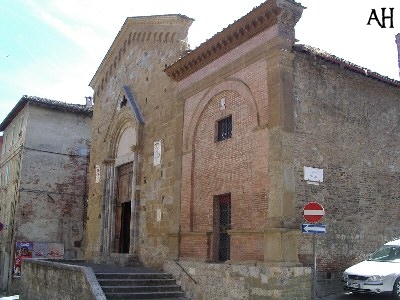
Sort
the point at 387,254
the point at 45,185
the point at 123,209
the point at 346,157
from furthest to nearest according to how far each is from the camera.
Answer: the point at 45,185 → the point at 123,209 → the point at 346,157 → the point at 387,254

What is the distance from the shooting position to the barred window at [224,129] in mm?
12445

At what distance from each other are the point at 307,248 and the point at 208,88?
540 centimetres

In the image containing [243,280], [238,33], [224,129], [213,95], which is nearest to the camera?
[243,280]

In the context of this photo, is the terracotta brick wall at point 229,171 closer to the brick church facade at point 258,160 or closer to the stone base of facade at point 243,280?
the brick church facade at point 258,160

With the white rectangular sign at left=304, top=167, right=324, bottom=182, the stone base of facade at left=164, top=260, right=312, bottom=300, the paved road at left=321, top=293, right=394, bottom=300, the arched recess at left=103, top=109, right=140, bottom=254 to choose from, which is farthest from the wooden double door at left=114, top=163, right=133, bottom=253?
the paved road at left=321, top=293, right=394, bottom=300

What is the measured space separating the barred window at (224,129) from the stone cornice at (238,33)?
1.89 meters

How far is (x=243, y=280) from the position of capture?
34.8 ft

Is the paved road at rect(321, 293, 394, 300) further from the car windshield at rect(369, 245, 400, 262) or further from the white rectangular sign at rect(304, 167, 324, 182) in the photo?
the white rectangular sign at rect(304, 167, 324, 182)

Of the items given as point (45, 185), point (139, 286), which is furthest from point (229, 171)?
point (45, 185)

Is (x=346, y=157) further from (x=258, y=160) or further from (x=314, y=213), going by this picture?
(x=314, y=213)

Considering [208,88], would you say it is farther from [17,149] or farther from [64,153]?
[17,149]

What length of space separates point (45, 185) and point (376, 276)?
19.8 meters

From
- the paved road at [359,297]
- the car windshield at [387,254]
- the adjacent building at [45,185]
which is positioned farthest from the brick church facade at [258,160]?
the adjacent building at [45,185]

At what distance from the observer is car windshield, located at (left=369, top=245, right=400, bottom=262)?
1068 centimetres
